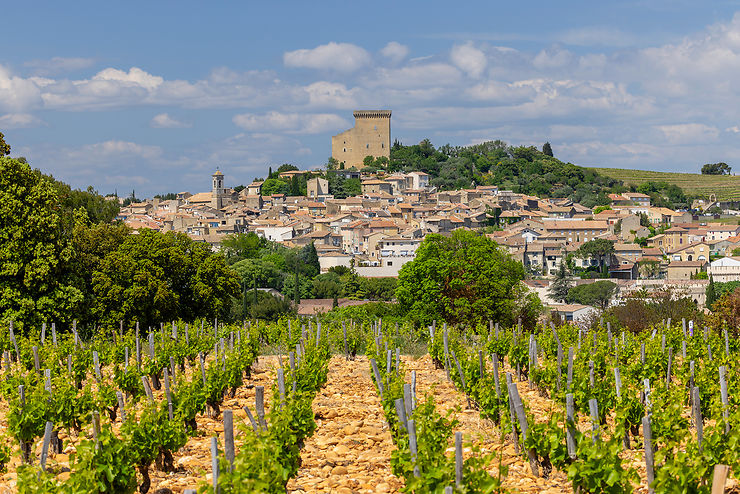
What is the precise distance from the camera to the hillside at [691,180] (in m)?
133

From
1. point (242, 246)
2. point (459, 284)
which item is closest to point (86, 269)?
point (459, 284)

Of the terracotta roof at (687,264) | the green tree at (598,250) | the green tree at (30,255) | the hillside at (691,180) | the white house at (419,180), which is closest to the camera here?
the green tree at (30,255)

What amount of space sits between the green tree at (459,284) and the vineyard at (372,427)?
410 inches

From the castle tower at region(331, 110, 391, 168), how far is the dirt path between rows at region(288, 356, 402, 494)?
12652 centimetres

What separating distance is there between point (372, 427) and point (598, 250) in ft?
239

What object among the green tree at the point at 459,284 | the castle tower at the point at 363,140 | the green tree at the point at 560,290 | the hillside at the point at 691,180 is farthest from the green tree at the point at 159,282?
the hillside at the point at 691,180

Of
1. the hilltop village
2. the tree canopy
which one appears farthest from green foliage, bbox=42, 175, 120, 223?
the hilltop village

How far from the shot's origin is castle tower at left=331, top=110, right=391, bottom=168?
450 feet

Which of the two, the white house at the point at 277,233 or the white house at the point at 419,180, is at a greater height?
the white house at the point at 419,180

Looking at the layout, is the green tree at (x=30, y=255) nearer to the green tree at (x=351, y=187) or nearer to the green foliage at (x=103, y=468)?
the green foliage at (x=103, y=468)

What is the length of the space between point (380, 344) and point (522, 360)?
2.15m

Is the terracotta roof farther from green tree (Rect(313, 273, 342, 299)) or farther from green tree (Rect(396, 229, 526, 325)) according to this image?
green tree (Rect(396, 229, 526, 325))

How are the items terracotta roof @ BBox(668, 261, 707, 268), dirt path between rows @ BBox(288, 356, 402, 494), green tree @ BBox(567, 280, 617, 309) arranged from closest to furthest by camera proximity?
1. dirt path between rows @ BBox(288, 356, 402, 494)
2. green tree @ BBox(567, 280, 617, 309)
3. terracotta roof @ BBox(668, 261, 707, 268)

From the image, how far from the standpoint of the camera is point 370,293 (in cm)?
6122
